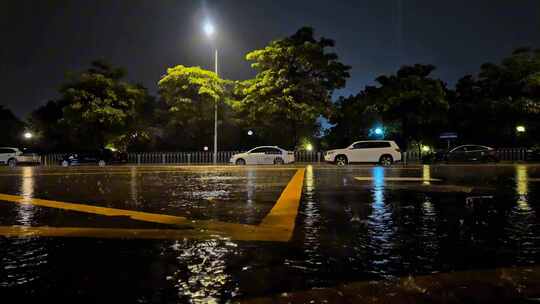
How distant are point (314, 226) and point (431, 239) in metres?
1.68

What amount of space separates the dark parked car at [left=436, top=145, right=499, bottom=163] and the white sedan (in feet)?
36.0

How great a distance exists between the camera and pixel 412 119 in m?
38.8

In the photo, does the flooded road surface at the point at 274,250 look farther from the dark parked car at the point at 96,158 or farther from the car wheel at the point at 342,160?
the dark parked car at the point at 96,158

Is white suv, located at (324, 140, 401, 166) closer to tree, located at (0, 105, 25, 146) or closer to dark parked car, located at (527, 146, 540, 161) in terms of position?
dark parked car, located at (527, 146, 540, 161)

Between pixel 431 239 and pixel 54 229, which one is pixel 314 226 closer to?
pixel 431 239

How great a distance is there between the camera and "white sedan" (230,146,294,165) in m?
34.4

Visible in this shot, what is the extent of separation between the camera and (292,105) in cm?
3362

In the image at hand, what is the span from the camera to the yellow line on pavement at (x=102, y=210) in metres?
7.72

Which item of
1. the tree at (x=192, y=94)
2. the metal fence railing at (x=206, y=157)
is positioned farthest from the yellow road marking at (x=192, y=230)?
the metal fence railing at (x=206, y=157)

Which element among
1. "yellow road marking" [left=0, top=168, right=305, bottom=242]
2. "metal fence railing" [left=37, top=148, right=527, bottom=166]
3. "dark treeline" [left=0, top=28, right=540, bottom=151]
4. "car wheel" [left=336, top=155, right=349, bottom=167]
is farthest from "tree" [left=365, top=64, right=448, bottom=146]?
"yellow road marking" [left=0, top=168, right=305, bottom=242]

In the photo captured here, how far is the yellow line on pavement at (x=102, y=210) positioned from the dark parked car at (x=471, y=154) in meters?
29.2

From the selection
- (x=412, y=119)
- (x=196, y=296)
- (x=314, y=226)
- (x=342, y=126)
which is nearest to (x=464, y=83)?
(x=412, y=119)

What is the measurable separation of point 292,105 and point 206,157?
404 inches

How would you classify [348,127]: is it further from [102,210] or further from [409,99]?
[102,210]
